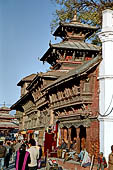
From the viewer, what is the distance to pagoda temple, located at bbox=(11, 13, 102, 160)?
51.5 ft

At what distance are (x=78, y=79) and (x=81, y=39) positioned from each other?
13.8 metres

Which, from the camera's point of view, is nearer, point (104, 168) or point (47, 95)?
point (104, 168)

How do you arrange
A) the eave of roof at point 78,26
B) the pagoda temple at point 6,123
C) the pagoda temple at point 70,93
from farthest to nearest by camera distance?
the pagoda temple at point 6,123 < the eave of roof at point 78,26 < the pagoda temple at point 70,93

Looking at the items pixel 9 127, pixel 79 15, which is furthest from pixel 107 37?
pixel 9 127

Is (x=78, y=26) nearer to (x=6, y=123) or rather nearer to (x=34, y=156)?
(x=34, y=156)

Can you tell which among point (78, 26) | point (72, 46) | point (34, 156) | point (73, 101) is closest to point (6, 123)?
point (78, 26)

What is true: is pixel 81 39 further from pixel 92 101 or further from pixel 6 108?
pixel 6 108

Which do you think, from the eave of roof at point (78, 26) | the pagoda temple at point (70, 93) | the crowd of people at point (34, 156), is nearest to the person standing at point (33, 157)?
the crowd of people at point (34, 156)

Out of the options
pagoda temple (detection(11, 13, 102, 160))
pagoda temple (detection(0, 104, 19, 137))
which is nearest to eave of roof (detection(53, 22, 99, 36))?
pagoda temple (detection(11, 13, 102, 160))

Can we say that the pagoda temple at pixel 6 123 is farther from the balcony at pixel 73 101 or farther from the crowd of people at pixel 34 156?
the crowd of people at pixel 34 156

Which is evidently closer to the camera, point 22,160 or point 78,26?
point 22,160

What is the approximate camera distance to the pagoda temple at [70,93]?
618 inches

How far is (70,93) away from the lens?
735 inches

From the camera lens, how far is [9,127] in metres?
61.5
